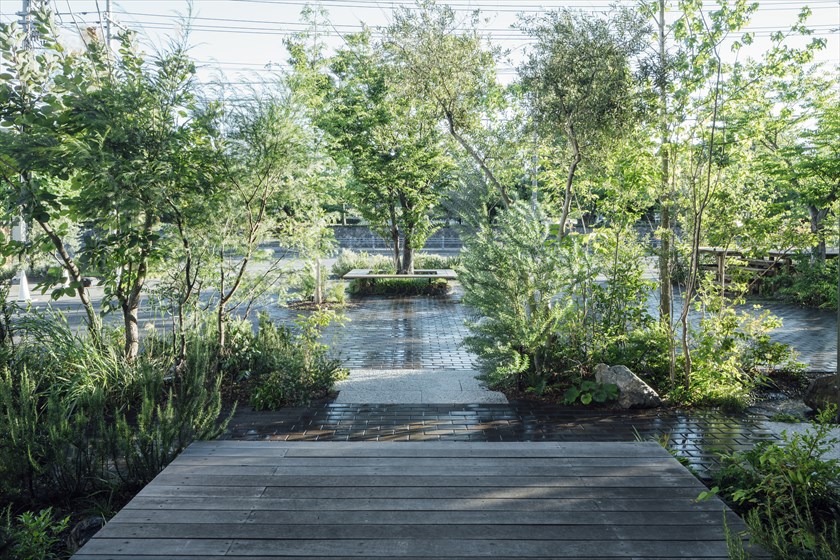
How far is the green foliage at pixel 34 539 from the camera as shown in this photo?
3320 millimetres

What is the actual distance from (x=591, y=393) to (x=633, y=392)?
0.41 meters

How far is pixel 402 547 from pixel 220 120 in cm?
488

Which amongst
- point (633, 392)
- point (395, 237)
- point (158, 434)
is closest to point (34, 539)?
point (158, 434)

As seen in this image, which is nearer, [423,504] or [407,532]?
[407,532]

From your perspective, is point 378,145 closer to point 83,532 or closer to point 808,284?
point 808,284

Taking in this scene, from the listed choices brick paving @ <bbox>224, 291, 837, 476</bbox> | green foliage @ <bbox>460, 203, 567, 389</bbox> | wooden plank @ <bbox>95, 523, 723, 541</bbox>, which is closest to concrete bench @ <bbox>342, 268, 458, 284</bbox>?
brick paving @ <bbox>224, 291, 837, 476</bbox>

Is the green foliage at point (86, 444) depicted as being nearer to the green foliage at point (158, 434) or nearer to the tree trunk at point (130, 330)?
the green foliage at point (158, 434)

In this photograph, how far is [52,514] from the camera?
404 cm

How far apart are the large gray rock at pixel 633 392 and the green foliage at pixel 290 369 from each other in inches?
116

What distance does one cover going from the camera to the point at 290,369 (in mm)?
6836

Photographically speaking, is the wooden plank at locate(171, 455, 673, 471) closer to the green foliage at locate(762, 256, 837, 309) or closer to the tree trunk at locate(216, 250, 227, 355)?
the tree trunk at locate(216, 250, 227, 355)

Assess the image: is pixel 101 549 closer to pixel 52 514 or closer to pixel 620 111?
pixel 52 514

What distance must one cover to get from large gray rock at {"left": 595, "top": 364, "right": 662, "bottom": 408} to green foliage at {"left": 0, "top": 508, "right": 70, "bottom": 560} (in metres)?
4.81

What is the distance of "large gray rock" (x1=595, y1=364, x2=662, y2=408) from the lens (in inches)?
254
